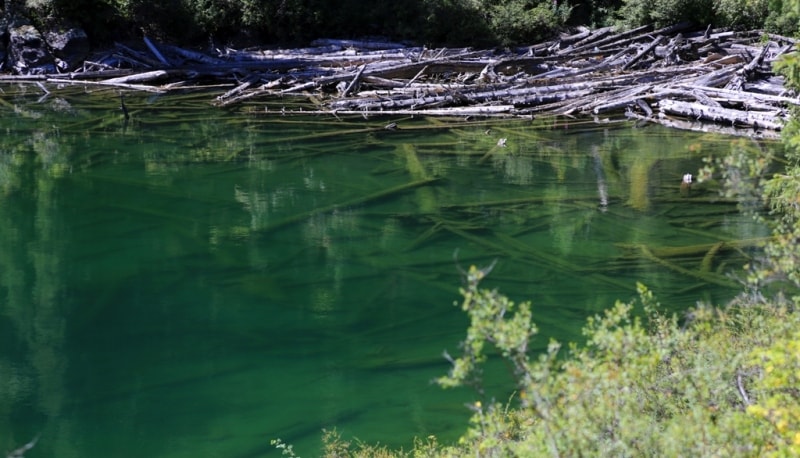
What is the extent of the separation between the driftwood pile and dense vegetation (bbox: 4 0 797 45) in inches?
37.3

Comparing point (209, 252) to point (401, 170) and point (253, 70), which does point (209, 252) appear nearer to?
point (401, 170)

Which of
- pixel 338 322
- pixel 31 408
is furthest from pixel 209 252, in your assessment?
pixel 31 408

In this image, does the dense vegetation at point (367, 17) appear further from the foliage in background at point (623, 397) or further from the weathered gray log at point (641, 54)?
the foliage in background at point (623, 397)

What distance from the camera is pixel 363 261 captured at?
11.0 meters

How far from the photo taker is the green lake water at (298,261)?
7.42 m

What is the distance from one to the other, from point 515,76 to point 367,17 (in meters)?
9.52

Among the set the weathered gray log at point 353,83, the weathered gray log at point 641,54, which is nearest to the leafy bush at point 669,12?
the weathered gray log at point 641,54

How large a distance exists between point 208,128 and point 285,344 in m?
11.6

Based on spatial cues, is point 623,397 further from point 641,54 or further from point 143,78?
point 143,78

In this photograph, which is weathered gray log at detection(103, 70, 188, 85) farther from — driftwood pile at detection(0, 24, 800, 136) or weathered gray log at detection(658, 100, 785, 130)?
weathered gray log at detection(658, 100, 785, 130)

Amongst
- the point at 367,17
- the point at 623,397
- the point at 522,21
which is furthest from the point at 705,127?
the point at 623,397

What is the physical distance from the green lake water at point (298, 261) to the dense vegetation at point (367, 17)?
33.9 feet

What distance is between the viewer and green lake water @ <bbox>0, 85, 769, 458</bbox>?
24.3 feet

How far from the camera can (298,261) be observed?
10992 mm
